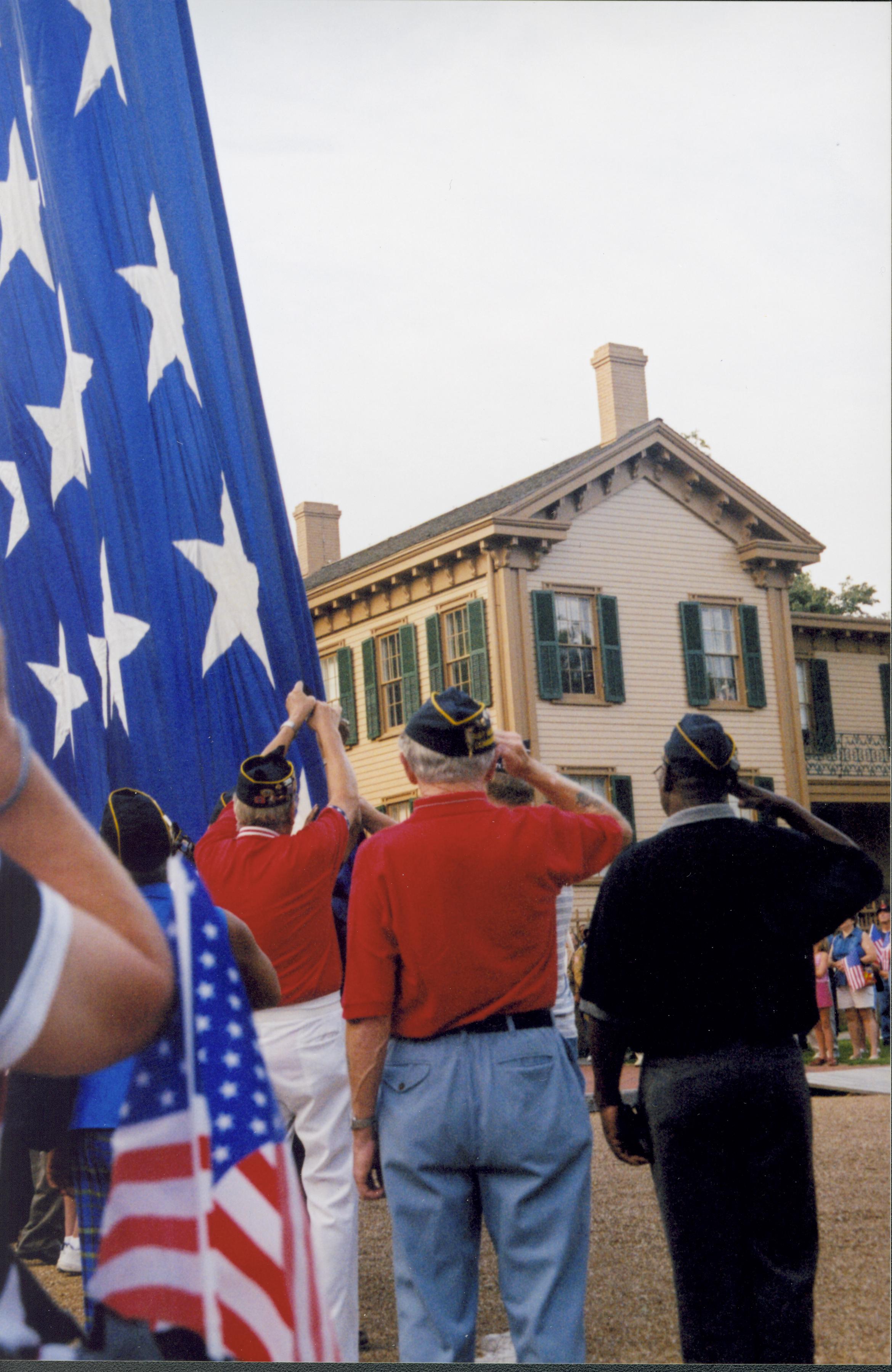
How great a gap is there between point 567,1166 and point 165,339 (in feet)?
6.80

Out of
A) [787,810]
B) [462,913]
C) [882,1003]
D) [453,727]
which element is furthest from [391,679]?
[882,1003]

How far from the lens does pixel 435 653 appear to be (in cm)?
356

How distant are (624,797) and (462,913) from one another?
2.17ft

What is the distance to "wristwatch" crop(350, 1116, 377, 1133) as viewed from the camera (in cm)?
287

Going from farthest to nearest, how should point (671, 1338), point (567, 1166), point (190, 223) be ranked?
1. point (671, 1338)
2. point (190, 223)
3. point (567, 1166)

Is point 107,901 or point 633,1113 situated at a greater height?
point 107,901

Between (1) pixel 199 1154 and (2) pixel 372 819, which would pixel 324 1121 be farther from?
(1) pixel 199 1154

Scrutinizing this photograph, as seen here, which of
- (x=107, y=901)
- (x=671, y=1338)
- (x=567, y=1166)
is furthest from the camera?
(x=671, y=1338)

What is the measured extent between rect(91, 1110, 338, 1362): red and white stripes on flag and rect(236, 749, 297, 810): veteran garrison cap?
3.44 ft

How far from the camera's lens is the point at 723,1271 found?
2.80 m

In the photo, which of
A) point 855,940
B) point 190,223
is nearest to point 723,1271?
point 190,223

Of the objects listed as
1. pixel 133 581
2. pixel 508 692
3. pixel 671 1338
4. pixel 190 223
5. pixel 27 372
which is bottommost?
pixel 671 1338

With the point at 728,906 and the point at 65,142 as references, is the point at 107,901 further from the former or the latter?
the point at 65,142

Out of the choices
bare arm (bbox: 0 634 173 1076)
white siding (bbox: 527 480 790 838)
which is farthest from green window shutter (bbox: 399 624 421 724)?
bare arm (bbox: 0 634 173 1076)
